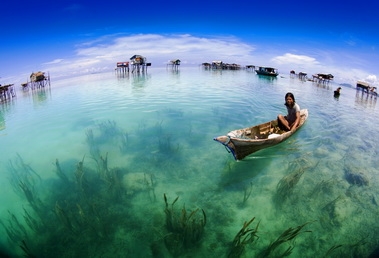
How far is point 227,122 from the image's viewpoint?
14438 mm

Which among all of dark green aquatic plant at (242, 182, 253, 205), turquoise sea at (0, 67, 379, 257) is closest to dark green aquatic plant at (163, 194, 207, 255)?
turquoise sea at (0, 67, 379, 257)

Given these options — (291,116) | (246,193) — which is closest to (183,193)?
(246,193)

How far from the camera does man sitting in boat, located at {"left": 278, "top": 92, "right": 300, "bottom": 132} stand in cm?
1059

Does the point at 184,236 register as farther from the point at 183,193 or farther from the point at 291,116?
the point at 291,116

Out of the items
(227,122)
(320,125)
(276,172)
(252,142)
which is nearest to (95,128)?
(227,122)

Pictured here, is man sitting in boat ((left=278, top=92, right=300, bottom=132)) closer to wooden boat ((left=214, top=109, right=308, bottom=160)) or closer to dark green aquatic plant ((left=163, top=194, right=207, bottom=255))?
wooden boat ((left=214, top=109, right=308, bottom=160))

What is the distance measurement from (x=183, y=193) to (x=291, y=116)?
7.77 m

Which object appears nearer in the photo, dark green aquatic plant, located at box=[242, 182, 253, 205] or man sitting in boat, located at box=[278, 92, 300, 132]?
dark green aquatic plant, located at box=[242, 182, 253, 205]

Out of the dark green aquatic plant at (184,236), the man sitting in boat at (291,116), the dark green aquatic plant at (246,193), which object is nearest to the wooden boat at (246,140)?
the man sitting in boat at (291,116)

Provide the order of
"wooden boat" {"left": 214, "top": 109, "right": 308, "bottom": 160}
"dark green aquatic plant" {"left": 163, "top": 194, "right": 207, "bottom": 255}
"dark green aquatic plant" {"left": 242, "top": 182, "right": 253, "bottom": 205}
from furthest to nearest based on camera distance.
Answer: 1. "wooden boat" {"left": 214, "top": 109, "right": 308, "bottom": 160}
2. "dark green aquatic plant" {"left": 242, "top": 182, "right": 253, "bottom": 205}
3. "dark green aquatic plant" {"left": 163, "top": 194, "right": 207, "bottom": 255}

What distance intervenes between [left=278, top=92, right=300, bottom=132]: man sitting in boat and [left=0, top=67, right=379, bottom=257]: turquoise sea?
1.04 metres

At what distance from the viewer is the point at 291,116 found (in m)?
11.3

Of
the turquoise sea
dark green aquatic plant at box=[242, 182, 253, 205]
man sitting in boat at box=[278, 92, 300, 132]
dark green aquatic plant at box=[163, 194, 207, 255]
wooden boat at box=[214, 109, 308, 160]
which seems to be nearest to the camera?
dark green aquatic plant at box=[163, 194, 207, 255]

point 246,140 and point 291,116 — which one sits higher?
point 291,116
